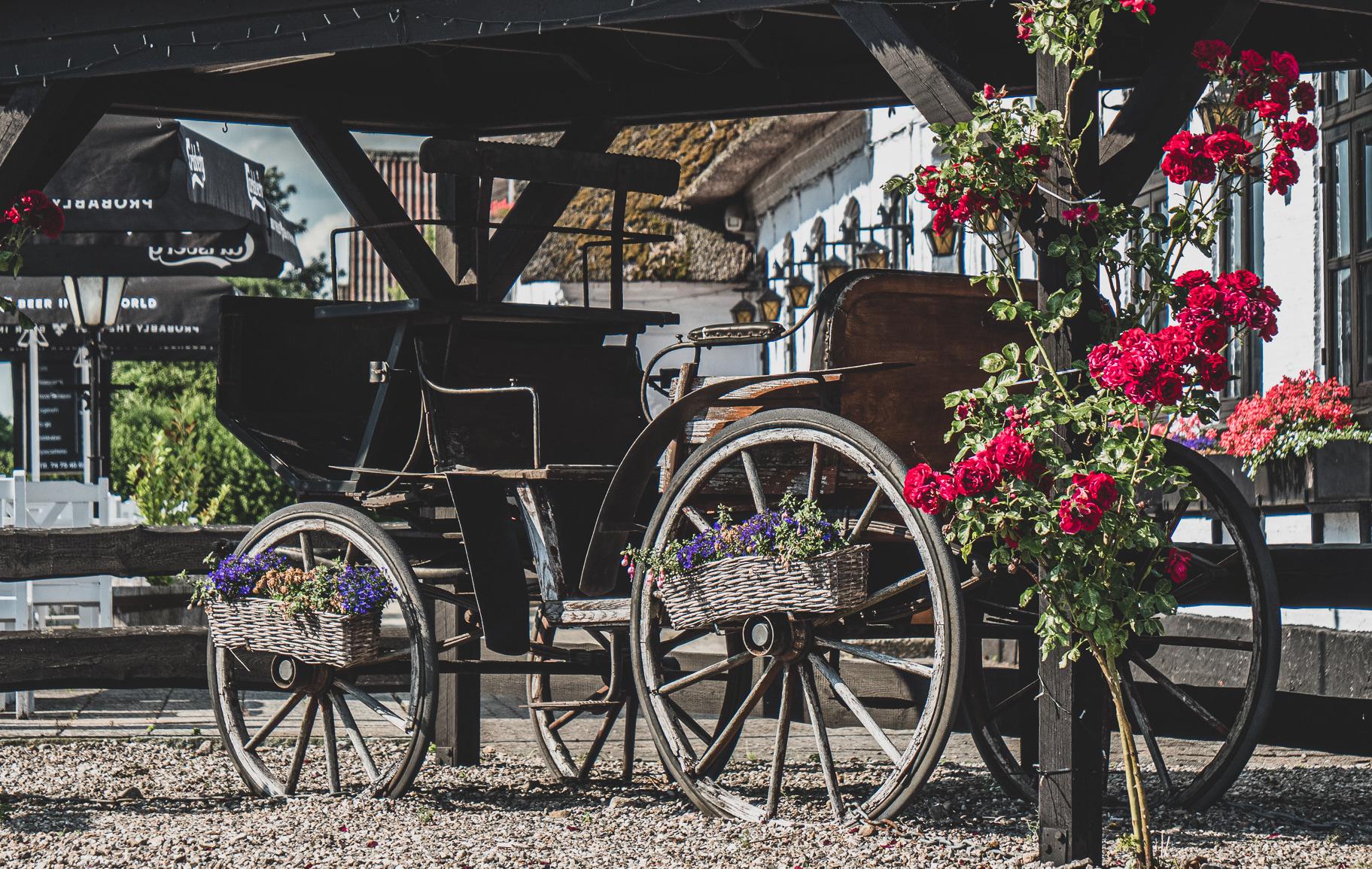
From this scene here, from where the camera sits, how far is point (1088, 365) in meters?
4.26

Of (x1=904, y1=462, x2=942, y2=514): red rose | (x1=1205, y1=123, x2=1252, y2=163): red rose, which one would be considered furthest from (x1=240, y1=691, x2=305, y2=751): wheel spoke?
(x1=1205, y1=123, x2=1252, y2=163): red rose

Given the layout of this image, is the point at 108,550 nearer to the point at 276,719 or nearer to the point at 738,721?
the point at 276,719

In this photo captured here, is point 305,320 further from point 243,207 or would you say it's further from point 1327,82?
point 1327,82

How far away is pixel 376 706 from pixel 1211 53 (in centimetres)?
326

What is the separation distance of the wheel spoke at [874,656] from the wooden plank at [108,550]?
3.30 metres

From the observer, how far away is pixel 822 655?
4.98 m

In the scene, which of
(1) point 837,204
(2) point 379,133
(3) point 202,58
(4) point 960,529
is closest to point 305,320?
(2) point 379,133

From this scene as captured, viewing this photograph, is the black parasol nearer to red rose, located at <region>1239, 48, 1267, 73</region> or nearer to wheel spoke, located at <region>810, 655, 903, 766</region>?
wheel spoke, located at <region>810, 655, 903, 766</region>

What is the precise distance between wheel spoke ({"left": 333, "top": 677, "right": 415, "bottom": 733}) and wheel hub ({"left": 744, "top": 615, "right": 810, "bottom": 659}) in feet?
4.13

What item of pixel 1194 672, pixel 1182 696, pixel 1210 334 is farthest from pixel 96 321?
pixel 1210 334

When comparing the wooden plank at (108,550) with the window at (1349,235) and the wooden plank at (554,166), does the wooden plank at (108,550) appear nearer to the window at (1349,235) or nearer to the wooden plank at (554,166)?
the wooden plank at (554,166)

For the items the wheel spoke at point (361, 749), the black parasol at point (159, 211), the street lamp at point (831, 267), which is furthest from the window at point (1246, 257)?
the black parasol at point (159, 211)

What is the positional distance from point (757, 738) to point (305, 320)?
266cm

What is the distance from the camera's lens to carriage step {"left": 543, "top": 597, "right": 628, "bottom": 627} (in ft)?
17.9
